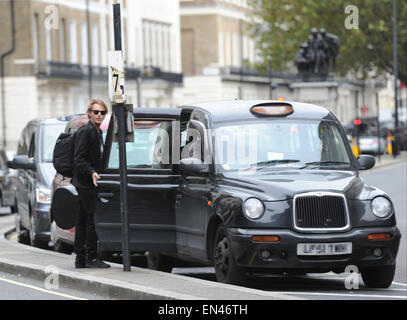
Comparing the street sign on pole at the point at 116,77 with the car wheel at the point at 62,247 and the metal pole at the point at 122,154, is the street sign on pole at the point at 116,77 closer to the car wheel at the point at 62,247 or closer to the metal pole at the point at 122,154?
the metal pole at the point at 122,154

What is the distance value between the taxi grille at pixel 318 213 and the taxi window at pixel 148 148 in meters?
2.13

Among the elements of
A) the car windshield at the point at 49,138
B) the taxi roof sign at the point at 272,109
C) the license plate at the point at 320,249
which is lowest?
the license plate at the point at 320,249

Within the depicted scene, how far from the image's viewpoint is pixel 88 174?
1445 centimetres

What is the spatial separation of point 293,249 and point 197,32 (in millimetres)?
90791

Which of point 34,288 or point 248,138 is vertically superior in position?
point 248,138

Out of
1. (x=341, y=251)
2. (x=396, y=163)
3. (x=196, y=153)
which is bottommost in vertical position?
(x=396, y=163)

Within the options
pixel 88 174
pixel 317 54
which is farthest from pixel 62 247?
pixel 317 54

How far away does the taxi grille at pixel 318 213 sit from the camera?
1330cm

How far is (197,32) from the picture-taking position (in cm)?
10338

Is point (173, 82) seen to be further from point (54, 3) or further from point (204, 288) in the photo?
point (204, 288)

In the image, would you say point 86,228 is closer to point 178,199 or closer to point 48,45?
point 178,199

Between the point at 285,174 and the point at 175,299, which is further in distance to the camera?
the point at 285,174

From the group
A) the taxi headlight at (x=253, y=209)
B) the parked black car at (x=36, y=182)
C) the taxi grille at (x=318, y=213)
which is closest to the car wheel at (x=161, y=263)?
the taxi headlight at (x=253, y=209)

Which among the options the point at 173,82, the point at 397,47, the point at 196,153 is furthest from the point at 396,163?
A: the point at 196,153
